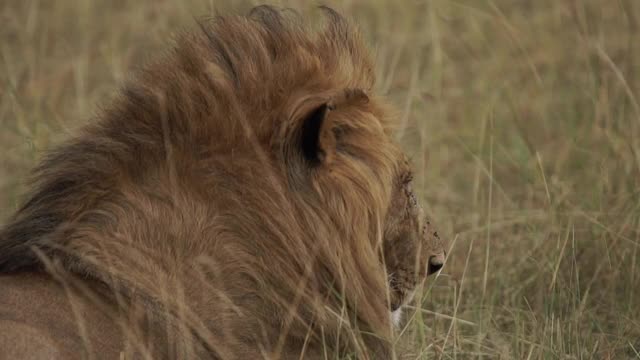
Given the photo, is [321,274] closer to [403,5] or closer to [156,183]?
[156,183]

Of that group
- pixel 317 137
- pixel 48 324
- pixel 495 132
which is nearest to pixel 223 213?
pixel 317 137

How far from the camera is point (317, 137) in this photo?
2.81m

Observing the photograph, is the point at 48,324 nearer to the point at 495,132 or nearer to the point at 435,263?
the point at 435,263

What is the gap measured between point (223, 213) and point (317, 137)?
246 millimetres

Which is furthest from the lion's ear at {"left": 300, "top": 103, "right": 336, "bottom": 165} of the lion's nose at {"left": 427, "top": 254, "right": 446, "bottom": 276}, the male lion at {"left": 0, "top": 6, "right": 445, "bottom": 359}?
the lion's nose at {"left": 427, "top": 254, "right": 446, "bottom": 276}

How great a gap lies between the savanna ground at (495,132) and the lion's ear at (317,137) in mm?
518

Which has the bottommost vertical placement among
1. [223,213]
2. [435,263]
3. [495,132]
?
[495,132]

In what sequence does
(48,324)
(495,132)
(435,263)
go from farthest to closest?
(495,132) < (435,263) < (48,324)

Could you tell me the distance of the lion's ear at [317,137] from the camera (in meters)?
2.80

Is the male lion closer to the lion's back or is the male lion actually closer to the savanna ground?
the lion's back

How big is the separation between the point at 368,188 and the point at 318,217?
139 millimetres

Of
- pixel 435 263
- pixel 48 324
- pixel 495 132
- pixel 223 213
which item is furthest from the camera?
pixel 495 132

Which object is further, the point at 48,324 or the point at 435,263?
the point at 435,263

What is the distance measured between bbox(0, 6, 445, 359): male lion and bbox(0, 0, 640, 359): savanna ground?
33 centimetres
